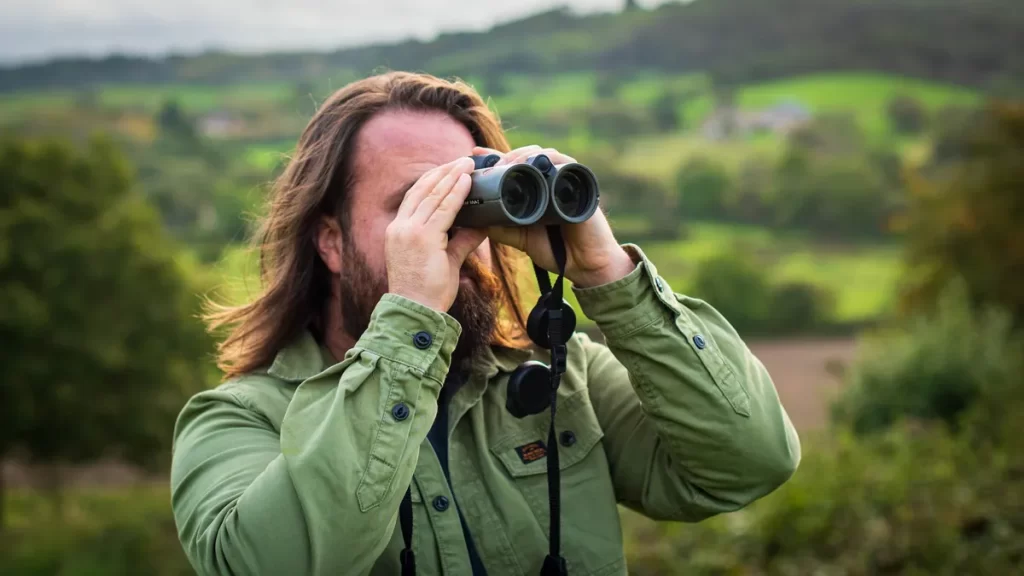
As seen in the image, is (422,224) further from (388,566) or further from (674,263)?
(674,263)

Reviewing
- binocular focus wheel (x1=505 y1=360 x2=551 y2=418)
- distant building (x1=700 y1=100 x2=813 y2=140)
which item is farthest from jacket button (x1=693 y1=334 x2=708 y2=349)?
distant building (x1=700 y1=100 x2=813 y2=140)

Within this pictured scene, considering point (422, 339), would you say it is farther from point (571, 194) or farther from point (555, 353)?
point (571, 194)

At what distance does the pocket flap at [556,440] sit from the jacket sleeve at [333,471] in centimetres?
40

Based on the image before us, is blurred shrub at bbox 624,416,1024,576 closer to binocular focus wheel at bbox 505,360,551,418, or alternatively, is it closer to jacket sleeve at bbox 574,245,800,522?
jacket sleeve at bbox 574,245,800,522

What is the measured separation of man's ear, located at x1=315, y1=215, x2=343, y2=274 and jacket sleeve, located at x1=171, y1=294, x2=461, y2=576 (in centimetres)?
63

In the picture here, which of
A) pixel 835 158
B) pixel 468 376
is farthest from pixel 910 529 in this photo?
pixel 835 158

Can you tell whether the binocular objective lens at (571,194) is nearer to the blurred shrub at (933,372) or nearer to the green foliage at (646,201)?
the blurred shrub at (933,372)

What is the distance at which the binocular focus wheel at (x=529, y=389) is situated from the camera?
7.59 feet

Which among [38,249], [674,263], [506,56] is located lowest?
[674,263]

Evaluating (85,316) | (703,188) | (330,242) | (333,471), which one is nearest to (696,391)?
(333,471)

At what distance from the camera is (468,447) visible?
7.71 feet

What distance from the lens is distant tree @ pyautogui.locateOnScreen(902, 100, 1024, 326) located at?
57.1 feet

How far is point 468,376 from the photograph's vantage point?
7.97 feet

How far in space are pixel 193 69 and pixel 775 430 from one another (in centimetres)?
5877
